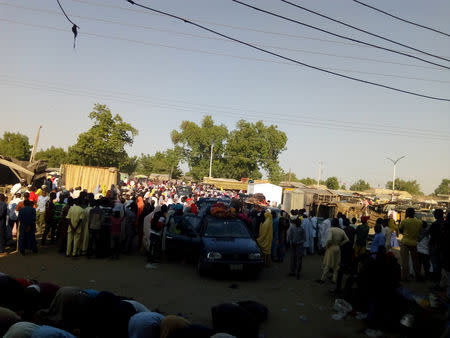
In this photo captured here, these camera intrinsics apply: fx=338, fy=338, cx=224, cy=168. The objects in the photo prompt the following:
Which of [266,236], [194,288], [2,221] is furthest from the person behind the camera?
[266,236]

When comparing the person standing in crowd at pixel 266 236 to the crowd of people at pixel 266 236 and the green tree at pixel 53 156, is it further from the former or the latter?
the green tree at pixel 53 156

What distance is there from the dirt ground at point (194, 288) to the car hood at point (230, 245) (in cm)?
82

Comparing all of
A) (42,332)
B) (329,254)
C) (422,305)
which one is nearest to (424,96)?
(329,254)

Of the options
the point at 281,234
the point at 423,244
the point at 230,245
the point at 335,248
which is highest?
the point at 423,244

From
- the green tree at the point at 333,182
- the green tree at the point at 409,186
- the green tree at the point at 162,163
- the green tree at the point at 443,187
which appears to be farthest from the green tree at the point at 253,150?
the green tree at the point at 443,187

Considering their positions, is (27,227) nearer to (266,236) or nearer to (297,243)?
(266,236)

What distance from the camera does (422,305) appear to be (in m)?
5.77

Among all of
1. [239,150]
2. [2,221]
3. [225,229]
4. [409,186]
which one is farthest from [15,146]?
[409,186]

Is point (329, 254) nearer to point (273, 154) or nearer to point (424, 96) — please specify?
point (424, 96)

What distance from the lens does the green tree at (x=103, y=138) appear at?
126 ft

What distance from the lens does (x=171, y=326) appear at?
429 centimetres

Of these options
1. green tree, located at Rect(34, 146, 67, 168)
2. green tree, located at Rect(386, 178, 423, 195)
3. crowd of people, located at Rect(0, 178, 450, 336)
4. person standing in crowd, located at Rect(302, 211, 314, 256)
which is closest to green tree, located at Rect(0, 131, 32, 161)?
green tree, located at Rect(34, 146, 67, 168)

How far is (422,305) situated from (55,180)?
83.4ft

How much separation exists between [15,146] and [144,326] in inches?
2721
